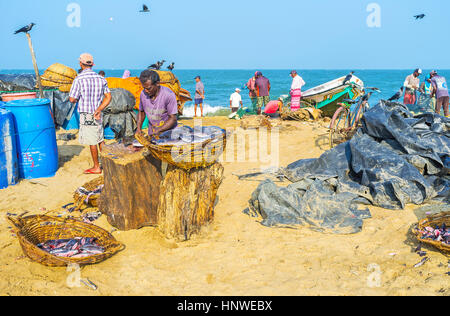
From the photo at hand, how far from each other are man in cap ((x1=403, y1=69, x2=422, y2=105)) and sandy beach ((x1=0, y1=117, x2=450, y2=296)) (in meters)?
8.70

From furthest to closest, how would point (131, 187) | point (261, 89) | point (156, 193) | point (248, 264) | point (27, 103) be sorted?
point (261, 89) < point (27, 103) < point (156, 193) < point (131, 187) < point (248, 264)

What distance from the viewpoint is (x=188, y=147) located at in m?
3.24

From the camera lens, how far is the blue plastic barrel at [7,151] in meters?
4.74

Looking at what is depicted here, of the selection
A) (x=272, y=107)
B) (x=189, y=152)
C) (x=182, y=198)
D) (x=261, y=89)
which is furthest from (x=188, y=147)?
(x=272, y=107)

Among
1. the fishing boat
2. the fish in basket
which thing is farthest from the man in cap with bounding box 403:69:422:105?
the fish in basket

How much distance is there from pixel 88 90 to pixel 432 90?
33.9ft

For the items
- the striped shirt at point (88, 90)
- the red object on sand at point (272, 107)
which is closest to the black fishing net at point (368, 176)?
the striped shirt at point (88, 90)

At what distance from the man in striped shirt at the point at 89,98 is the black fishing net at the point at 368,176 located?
2.84 meters

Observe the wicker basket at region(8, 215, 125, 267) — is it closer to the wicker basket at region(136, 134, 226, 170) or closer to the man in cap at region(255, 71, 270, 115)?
the wicker basket at region(136, 134, 226, 170)

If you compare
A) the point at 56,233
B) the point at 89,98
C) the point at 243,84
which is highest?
the point at 243,84

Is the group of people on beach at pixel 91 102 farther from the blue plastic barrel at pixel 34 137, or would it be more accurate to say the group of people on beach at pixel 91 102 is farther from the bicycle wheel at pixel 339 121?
the bicycle wheel at pixel 339 121

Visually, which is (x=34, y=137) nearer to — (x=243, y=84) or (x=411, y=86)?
(x=411, y=86)

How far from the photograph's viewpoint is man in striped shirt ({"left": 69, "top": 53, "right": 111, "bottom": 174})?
5.10 meters
